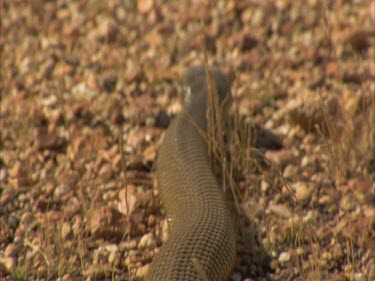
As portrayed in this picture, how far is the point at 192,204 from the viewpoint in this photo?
4.97 meters

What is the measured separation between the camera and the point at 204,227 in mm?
4609

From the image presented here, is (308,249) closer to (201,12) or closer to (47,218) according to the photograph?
(47,218)

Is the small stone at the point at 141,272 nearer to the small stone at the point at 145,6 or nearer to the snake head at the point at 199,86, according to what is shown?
the snake head at the point at 199,86

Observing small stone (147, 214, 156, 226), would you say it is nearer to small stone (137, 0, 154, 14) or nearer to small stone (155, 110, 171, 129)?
small stone (155, 110, 171, 129)

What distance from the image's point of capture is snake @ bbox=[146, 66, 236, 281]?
4.35m

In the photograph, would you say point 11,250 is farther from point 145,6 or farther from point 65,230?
point 145,6

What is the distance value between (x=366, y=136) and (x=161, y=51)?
9.23ft

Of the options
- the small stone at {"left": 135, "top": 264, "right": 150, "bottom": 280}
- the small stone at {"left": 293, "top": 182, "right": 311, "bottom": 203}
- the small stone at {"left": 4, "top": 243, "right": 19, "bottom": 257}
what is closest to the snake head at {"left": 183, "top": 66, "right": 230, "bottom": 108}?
the small stone at {"left": 293, "top": 182, "right": 311, "bottom": 203}

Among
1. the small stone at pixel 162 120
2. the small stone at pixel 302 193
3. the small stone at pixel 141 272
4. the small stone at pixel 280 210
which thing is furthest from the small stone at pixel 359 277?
the small stone at pixel 162 120

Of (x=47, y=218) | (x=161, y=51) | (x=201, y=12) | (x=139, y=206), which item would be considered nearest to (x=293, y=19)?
(x=201, y=12)

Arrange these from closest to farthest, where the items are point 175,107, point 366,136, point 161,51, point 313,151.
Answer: point 366,136
point 313,151
point 175,107
point 161,51

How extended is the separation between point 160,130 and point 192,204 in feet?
4.46

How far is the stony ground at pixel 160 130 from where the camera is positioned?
4.80m

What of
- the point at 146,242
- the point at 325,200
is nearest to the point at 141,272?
the point at 146,242
